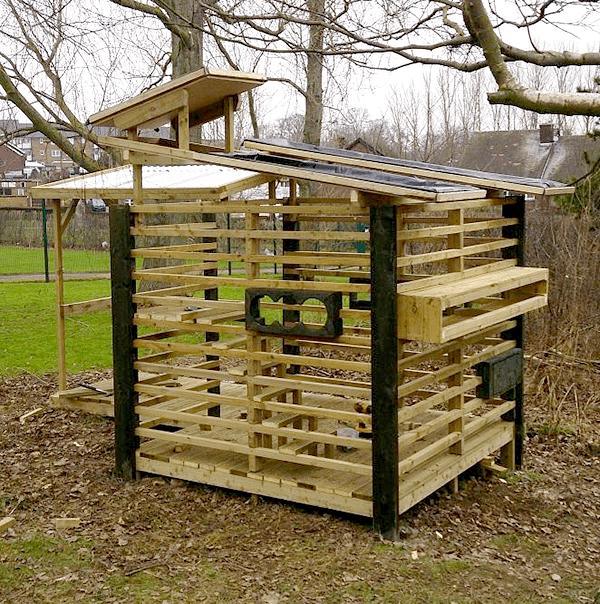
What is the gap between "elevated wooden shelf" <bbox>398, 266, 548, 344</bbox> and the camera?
5148mm

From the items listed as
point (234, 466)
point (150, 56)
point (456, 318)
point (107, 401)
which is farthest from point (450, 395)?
point (150, 56)

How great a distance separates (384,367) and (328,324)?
0.48 m

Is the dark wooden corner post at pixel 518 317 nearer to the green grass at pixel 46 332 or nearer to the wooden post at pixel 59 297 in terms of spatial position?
the wooden post at pixel 59 297

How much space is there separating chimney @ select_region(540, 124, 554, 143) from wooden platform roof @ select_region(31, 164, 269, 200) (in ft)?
94.9

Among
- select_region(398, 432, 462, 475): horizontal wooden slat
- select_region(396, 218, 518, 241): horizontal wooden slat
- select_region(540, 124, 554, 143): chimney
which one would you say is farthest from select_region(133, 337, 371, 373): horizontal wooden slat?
select_region(540, 124, 554, 143): chimney

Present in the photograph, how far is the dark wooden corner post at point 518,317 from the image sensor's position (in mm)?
6844

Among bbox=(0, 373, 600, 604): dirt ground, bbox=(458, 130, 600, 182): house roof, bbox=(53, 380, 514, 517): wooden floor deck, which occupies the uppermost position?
bbox=(458, 130, 600, 182): house roof

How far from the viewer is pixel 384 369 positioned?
17.6 ft

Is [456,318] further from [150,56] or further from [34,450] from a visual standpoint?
[150,56]

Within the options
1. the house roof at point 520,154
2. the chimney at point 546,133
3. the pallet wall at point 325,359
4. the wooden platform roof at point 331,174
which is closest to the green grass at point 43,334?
the pallet wall at point 325,359

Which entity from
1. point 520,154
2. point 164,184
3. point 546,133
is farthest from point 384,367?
point 546,133

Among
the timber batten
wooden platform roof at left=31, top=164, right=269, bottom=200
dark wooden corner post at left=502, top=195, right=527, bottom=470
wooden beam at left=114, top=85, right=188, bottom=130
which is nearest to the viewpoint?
the timber batten

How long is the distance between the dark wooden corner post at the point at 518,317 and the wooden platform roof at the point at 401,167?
0.82ft

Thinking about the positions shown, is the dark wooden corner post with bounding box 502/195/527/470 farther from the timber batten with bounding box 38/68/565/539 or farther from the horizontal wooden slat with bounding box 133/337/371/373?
the horizontal wooden slat with bounding box 133/337/371/373
